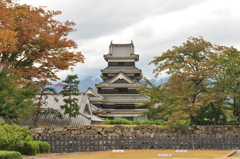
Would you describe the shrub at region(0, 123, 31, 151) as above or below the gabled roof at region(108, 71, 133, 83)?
below

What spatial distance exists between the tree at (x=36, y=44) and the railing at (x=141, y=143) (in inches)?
228

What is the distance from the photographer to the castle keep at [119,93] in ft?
162

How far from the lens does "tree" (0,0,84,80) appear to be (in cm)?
2392

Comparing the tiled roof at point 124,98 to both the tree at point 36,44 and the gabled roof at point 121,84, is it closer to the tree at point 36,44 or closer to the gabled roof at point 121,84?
the gabled roof at point 121,84

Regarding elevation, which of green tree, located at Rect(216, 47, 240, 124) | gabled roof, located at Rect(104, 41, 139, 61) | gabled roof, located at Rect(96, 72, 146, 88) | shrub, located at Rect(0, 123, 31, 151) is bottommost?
shrub, located at Rect(0, 123, 31, 151)

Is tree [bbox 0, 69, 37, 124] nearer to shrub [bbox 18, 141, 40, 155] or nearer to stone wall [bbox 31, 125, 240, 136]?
shrub [bbox 18, 141, 40, 155]

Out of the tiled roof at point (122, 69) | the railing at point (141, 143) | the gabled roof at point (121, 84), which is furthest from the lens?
the tiled roof at point (122, 69)

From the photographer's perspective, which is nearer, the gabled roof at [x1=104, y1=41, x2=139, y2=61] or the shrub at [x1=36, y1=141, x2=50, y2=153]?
the shrub at [x1=36, y1=141, x2=50, y2=153]

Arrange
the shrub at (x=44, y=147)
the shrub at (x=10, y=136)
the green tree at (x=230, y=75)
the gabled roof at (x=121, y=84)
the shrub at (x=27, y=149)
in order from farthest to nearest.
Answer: the gabled roof at (x=121, y=84) → the green tree at (x=230, y=75) → the shrub at (x=44, y=147) → the shrub at (x=27, y=149) → the shrub at (x=10, y=136)

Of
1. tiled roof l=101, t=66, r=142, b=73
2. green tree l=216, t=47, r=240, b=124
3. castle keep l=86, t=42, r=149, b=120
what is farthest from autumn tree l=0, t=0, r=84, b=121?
tiled roof l=101, t=66, r=142, b=73

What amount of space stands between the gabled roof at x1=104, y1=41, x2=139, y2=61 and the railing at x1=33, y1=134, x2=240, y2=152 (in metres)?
29.1

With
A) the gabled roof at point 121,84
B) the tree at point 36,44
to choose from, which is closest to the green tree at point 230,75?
the tree at point 36,44

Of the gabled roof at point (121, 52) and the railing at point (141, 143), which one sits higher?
the gabled roof at point (121, 52)

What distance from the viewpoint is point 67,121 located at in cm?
3138
